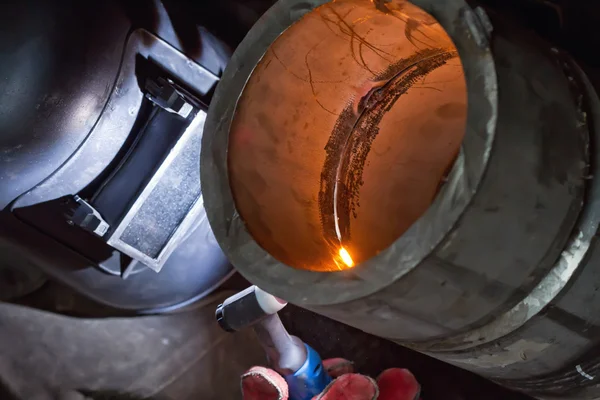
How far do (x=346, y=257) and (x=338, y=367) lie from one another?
0.56 meters

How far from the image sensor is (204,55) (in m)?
1.27

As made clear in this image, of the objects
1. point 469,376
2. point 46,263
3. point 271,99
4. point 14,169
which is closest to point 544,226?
point 271,99

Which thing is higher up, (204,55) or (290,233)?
(204,55)

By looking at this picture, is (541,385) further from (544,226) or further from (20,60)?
(20,60)

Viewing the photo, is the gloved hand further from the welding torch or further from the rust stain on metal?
the rust stain on metal

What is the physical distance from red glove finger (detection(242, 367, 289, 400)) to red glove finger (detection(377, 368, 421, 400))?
207mm

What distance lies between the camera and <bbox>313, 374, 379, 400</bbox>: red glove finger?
107 centimetres

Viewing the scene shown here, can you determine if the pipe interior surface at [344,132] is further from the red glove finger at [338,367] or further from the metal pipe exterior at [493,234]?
the red glove finger at [338,367]

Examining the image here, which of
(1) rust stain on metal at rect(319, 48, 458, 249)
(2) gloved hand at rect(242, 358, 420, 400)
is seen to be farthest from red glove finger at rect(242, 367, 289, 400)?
(1) rust stain on metal at rect(319, 48, 458, 249)

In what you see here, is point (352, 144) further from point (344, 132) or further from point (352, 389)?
point (352, 389)

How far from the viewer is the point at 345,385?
1113mm

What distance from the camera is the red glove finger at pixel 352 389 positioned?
1.07m

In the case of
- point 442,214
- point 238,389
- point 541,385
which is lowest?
point 238,389

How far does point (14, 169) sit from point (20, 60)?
0.72ft
